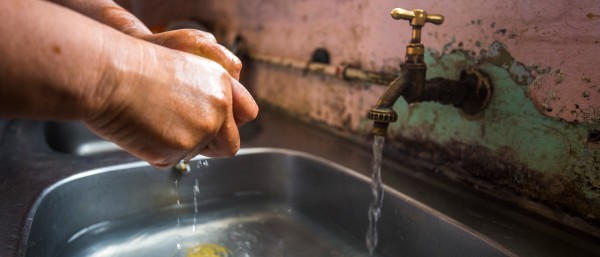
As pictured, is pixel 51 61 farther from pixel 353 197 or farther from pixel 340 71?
pixel 340 71

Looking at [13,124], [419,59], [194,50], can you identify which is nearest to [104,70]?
[194,50]

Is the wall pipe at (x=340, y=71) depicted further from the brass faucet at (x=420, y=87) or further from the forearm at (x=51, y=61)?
the forearm at (x=51, y=61)

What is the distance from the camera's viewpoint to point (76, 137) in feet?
4.44

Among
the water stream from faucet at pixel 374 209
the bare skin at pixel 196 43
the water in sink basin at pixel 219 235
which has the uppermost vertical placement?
the bare skin at pixel 196 43

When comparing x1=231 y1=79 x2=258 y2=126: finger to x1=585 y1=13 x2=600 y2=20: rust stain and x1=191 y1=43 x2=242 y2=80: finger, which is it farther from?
x1=585 y1=13 x2=600 y2=20: rust stain

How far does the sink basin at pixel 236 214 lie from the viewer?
0.76 m

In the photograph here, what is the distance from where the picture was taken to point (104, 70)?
0.35 meters

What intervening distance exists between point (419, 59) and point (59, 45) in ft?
1.97

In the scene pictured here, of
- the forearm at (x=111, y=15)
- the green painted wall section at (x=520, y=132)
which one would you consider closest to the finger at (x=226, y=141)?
the forearm at (x=111, y=15)

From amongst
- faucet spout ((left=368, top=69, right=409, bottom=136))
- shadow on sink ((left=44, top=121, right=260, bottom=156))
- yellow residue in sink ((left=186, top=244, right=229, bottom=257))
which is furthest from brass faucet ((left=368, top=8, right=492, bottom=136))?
shadow on sink ((left=44, top=121, right=260, bottom=156))

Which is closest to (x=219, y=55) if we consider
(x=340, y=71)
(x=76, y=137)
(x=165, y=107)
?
(x=165, y=107)

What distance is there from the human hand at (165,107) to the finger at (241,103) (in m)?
0.02

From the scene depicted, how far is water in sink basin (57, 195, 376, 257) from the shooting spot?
33.4 inches

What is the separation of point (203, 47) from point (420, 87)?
1.40 ft
